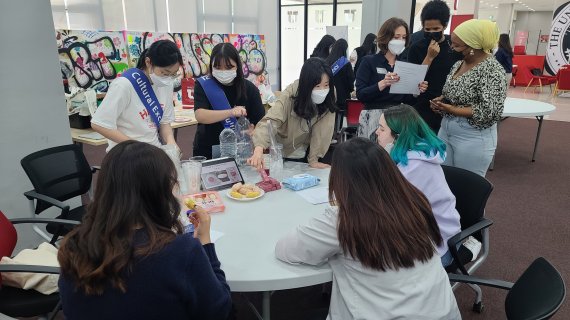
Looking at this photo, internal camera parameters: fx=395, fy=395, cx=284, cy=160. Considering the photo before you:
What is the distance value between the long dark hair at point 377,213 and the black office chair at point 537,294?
0.28 meters

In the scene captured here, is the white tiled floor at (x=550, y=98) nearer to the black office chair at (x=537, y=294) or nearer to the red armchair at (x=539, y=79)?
the red armchair at (x=539, y=79)

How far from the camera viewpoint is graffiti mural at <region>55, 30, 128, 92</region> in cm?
486

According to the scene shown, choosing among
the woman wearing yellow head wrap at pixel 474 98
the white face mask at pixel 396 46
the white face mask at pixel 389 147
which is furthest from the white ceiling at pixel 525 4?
the white face mask at pixel 389 147

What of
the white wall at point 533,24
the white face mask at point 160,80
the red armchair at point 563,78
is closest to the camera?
the white face mask at point 160,80

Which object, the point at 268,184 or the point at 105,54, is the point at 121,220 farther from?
the point at 105,54

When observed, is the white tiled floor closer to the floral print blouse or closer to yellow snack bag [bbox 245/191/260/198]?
the floral print blouse

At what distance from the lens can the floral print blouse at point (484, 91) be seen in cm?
222

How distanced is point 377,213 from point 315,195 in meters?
0.78

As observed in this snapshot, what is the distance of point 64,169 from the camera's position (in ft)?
7.73

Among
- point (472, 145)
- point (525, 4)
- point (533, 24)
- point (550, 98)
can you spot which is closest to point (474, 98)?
point (472, 145)

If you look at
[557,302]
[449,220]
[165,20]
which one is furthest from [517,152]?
[165,20]

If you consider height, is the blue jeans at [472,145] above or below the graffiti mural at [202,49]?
below

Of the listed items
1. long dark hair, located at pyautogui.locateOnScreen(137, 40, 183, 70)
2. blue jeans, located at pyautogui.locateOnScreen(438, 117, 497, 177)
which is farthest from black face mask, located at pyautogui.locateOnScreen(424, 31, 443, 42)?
long dark hair, located at pyautogui.locateOnScreen(137, 40, 183, 70)

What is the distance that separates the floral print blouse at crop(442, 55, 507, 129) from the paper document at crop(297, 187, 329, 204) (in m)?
1.04
